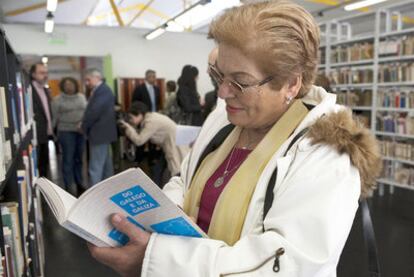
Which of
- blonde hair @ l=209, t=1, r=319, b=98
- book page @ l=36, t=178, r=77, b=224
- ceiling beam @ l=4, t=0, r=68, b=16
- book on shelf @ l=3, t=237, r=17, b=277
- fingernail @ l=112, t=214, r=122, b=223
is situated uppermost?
ceiling beam @ l=4, t=0, r=68, b=16

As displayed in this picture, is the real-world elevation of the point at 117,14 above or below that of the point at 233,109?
above

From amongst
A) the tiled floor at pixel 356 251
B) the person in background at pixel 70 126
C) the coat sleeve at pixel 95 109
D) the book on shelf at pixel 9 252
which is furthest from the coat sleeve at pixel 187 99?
the book on shelf at pixel 9 252

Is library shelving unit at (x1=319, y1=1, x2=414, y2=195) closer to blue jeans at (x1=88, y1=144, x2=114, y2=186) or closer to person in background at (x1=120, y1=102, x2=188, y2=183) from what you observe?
person in background at (x1=120, y1=102, x2=188, y2=183)

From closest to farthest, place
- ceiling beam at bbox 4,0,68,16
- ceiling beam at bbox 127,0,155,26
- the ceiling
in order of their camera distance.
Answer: ceiling beam at bbox 4,0,68,16, the ceiling, ceiling beam at bbox 127,0,155,26

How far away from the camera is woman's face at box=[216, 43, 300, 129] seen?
1.05 m

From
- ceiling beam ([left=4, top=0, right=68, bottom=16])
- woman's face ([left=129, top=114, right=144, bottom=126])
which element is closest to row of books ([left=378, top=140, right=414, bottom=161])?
woman's face ([left=129, top=114, right=144, bottom=126])

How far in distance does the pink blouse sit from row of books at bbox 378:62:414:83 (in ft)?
14.6

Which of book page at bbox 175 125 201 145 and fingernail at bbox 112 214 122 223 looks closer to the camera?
fingernail at bbox 112 214 122 223

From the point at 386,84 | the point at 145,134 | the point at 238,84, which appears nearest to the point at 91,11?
the point at 145,134

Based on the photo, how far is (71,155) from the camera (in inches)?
207

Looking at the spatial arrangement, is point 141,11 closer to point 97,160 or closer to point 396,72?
point 97,160

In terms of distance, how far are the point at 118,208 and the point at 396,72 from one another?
5050 millimetres

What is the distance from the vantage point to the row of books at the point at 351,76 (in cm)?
552

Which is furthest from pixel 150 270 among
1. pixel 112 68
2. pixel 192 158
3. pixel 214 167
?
pixel 112 68
